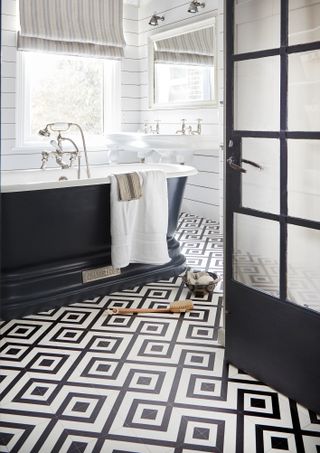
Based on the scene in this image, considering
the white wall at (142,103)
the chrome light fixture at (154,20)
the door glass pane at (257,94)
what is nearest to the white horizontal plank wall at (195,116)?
the white wall at (142,103)

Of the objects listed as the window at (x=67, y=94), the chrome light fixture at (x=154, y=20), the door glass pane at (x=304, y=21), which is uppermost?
the chrome light fixture at (x=154, y=20)

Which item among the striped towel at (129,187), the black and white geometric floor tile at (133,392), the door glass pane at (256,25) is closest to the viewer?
the black and white geometric floor tile at (133,392)

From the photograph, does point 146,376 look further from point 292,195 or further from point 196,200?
point 196,200

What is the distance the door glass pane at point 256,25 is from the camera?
2.04 metres

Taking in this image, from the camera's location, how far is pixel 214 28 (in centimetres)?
512

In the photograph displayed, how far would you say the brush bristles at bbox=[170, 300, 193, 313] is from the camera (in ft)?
10.1

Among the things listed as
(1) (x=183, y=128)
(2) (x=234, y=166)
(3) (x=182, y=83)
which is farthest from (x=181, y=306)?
(3) (x=182, y=83)

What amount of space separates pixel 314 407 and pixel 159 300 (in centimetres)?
147

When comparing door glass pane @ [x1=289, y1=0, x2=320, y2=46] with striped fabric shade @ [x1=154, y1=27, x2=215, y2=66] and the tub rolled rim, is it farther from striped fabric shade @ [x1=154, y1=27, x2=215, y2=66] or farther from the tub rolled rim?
striped fabric shade @ [x1=154, y1=27, x2=215, y2=66]

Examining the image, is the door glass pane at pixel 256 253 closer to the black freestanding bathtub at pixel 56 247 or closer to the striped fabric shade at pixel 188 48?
the black freestanding bathtub at pixel 56 247

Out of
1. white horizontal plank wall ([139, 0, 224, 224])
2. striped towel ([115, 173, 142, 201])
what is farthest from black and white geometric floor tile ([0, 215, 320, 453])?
white horizontal plank wall ([139, 0, 224, 224])

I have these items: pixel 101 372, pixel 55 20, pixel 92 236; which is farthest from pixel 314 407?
pixel 55 20

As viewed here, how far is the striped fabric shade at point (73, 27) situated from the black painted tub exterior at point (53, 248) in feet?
9.44

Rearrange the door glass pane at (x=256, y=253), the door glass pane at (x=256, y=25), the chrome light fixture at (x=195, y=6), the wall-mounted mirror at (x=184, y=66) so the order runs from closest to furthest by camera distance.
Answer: the door glass pane at (x=256, y=25) < the door glass pane at (x=256, y=253) < the chrome light fixture at (x=195, y=6) < the wall-mounted mirror at (x=184, y=66)
